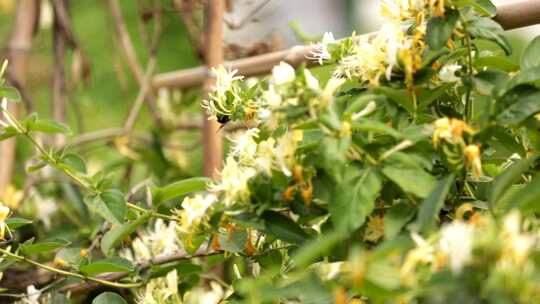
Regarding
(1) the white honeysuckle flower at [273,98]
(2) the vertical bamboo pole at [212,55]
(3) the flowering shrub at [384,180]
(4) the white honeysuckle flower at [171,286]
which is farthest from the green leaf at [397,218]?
(2) the vertical bamboo pole at [212,55]

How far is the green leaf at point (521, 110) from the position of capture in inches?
19.7

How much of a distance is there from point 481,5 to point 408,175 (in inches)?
6.9

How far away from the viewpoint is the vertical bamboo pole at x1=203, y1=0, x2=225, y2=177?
1.08 metres

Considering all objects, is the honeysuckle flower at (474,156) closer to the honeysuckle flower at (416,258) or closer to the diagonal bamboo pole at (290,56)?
the honeysuckle flower at (416,258)

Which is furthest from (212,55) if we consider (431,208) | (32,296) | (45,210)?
(431,208)

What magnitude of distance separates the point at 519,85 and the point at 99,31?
1839 mm

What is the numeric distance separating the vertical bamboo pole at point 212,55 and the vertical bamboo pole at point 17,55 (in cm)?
34

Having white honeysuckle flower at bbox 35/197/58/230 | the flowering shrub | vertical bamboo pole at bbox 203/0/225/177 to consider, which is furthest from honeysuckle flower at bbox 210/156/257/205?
white honeysuckle flower at bbox 35/197/58/230

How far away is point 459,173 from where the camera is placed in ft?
1.70

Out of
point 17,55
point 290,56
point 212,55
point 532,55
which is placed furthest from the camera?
point 17,55

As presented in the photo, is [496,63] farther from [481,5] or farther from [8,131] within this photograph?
[8,131]

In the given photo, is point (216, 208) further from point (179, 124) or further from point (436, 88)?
point (179, 124)

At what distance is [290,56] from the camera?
2.94 ft

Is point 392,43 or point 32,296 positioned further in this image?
point 32,296
